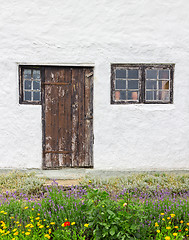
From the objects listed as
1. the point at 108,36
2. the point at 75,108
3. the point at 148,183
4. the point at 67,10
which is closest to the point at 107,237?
the point at 148,183

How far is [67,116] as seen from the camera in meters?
5.79

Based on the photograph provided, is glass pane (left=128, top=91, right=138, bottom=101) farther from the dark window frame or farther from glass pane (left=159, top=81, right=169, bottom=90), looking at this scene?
the dark window frame

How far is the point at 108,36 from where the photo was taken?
567 centimetres

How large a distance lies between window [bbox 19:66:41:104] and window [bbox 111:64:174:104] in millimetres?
1731

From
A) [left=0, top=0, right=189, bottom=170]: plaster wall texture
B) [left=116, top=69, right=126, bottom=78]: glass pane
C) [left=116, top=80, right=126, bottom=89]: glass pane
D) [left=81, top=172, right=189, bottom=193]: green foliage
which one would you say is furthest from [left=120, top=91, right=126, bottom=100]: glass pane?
[left=81, top=172, right=189, bottom=193]: green foliage

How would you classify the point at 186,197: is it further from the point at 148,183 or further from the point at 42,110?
the point at 42,110

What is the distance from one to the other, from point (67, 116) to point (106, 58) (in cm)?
159

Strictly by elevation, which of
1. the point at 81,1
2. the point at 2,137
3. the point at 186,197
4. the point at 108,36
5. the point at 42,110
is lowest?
the point at 186,197

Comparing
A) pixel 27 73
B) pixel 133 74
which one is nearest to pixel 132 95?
pixel 133 74

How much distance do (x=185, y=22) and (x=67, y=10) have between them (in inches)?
106

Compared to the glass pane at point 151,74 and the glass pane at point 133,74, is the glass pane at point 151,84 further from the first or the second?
the glass pane at point 133,74

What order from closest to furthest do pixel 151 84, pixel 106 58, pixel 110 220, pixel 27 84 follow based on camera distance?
pixel 110 220 < pixel 106 58 < pixel 27 84 < pixel 151 84

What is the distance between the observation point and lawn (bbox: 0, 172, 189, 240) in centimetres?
256

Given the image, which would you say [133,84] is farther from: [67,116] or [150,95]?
[67,116]
